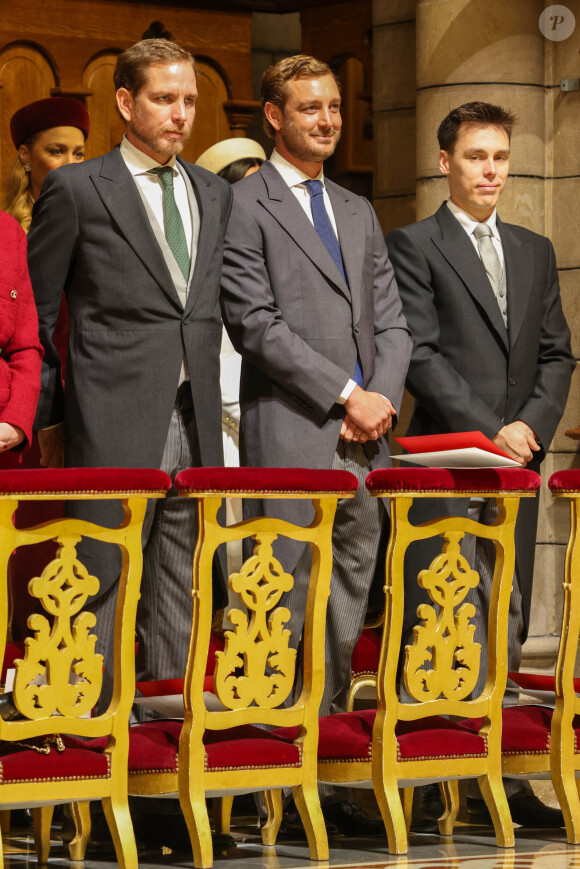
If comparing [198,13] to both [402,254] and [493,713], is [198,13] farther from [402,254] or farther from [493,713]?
[493,713]

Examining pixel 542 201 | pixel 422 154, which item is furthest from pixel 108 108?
pixel 542 201

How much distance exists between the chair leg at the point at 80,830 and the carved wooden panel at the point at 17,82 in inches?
133

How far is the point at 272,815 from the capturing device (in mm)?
3777

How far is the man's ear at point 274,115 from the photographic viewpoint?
4.30 m

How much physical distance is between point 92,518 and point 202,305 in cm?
58

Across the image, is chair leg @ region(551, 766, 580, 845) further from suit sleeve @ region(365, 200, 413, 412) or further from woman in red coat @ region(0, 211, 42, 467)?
woman in red coat @ region(0, 211, 42, 467)

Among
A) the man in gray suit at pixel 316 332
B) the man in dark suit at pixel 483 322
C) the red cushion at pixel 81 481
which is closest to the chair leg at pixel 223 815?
the man in gray suit at pixel 316 332

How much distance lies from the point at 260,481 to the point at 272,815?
2.73 ft

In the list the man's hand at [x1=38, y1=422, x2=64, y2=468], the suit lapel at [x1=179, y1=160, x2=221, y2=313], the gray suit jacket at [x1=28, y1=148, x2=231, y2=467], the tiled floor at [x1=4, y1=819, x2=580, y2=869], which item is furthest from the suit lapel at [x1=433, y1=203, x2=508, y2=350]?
the tiled floor at [x1=4, y1=819, x2=580, y2=869]

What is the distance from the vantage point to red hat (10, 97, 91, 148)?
16.3 ft

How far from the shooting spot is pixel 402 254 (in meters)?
4.61

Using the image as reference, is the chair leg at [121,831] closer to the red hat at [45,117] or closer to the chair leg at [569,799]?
the chair leg at [569,799]

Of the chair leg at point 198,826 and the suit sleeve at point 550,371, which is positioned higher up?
the suit sleeve at point 550,371

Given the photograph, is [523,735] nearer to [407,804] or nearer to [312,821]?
[407,804]
